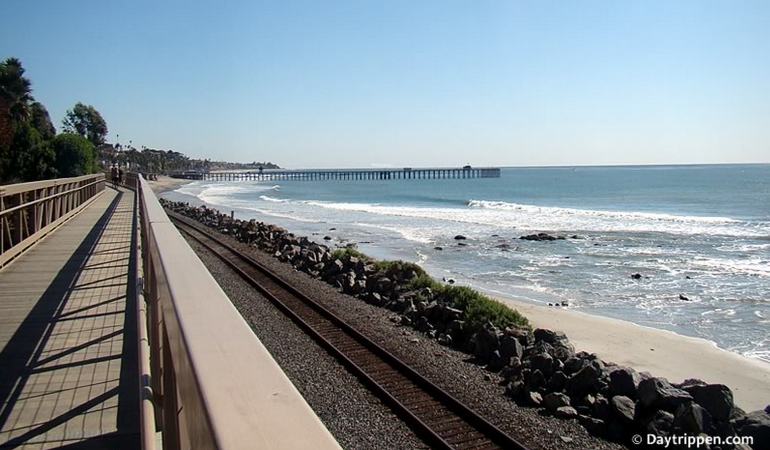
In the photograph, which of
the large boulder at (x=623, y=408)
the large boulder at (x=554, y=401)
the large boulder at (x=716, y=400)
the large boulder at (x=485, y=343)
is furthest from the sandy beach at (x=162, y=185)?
the large boulder at (x=716, y=400)

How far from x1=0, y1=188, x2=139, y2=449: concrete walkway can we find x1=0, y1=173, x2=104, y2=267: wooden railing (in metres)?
0.50

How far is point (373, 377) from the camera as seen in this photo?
9000mm

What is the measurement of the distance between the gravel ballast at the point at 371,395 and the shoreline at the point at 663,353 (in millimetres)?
3357

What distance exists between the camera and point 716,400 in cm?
774

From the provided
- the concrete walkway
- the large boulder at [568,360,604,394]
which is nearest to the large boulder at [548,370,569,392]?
the large boulder at [568,360,604,394]

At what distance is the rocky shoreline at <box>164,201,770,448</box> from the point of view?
7422 millimetres

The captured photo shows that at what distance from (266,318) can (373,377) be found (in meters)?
4.06

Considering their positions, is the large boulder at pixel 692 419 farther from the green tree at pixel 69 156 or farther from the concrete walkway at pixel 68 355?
the green tree at pixel 69 156

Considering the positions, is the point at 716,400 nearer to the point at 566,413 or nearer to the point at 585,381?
the point at 585,381

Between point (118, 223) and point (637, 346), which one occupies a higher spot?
point (118, 223)

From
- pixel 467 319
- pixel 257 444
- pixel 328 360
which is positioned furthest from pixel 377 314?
pixel 257 444

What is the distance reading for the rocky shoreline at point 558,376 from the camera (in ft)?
24.3

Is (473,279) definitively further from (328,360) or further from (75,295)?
(75,295)

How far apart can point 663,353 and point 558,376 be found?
4.37 m
